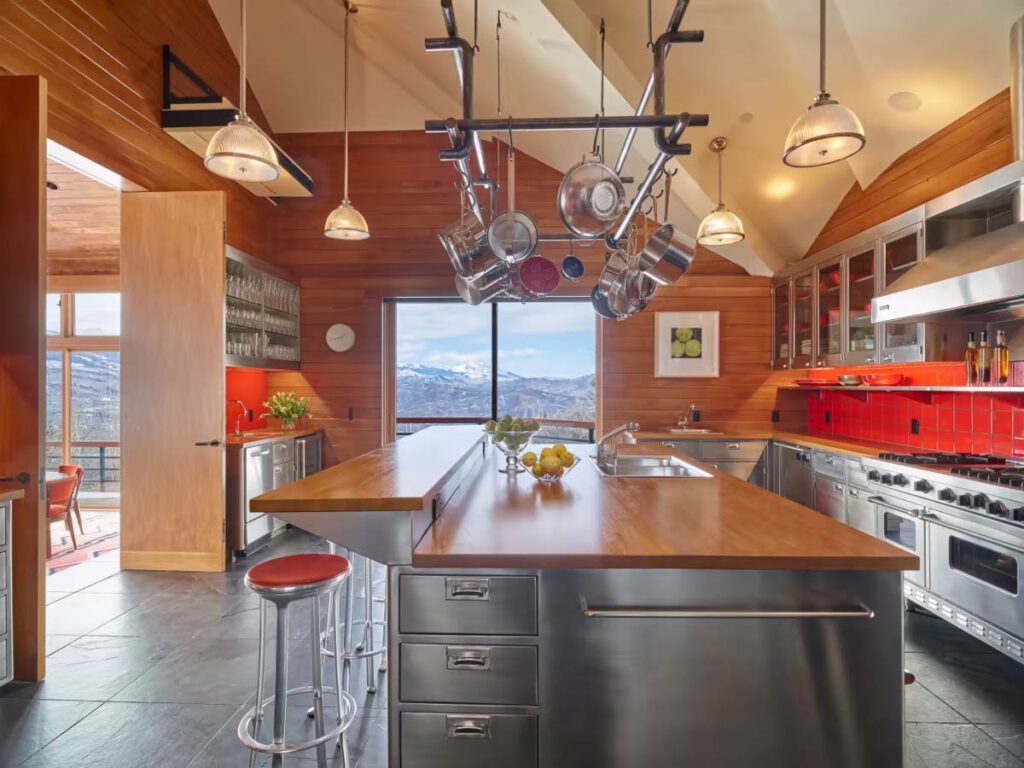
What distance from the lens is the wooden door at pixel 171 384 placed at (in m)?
3.89

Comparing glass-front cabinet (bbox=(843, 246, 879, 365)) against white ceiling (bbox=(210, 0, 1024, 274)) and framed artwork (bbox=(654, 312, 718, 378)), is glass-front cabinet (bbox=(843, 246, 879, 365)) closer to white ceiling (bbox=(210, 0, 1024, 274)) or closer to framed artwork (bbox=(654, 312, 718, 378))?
white ceiling (bbox=(210, 0, 1024, 274))

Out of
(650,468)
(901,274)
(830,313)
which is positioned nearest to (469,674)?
(650,468)

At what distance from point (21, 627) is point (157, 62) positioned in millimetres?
3606

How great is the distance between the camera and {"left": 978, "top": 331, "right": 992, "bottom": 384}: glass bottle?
3076 millimetres

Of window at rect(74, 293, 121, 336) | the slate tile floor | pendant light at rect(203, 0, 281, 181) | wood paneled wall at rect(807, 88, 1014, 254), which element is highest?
wood paneled wall at rect(807, 88, 1014, 254)

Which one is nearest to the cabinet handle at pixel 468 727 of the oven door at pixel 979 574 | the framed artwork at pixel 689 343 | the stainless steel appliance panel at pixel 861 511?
the oven door at pixel 979 574

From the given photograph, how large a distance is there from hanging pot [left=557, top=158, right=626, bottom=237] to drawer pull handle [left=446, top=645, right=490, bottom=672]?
1311 millimetres

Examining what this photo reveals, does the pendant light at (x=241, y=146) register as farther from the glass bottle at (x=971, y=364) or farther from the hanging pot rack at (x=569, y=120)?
the glass bottle at (x=971, y=364)

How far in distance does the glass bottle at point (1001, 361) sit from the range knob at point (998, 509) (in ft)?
2.98

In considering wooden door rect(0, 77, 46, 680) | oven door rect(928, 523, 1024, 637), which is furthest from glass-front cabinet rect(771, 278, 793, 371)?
wooden door rect(0, 77, 46, 680)

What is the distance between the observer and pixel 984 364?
3084mm

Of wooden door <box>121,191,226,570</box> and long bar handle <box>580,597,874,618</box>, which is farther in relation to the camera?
wooden door <box>121,191,226,570</box>

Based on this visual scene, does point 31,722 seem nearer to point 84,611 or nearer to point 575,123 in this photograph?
point 84,611

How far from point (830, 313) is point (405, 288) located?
3798mm
